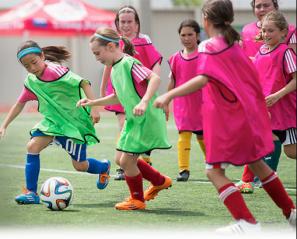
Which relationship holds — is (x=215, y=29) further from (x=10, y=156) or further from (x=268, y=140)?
(x=10, y=156)

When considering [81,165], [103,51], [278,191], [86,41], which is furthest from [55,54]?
[86,41]

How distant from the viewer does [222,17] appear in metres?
5.43

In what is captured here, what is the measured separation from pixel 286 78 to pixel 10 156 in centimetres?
527

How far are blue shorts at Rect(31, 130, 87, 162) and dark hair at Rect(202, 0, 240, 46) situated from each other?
6.88 ft

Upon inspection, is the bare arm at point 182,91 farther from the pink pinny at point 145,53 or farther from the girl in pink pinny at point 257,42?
the pink pinny at point 145,53

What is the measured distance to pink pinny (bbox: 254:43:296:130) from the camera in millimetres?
6801

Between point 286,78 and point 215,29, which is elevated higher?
point 215,29

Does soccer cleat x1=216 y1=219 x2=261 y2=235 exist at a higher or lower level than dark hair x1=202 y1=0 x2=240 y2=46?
lower

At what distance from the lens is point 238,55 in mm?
5371

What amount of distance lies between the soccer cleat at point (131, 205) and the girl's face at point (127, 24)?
2192 mm

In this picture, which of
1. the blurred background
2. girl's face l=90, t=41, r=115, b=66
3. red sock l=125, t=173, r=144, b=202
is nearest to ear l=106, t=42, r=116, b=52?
girl's face l=90, t=41, r=115, b=66

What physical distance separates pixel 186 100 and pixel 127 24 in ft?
3.56

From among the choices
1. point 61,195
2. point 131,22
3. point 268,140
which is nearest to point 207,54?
point 268,140

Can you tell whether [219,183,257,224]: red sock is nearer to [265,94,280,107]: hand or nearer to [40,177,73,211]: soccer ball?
[265,94,280,107]: hand
